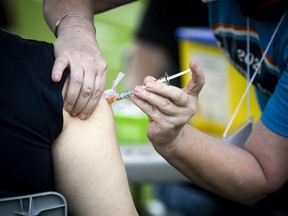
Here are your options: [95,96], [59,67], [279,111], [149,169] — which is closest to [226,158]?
[279,111]

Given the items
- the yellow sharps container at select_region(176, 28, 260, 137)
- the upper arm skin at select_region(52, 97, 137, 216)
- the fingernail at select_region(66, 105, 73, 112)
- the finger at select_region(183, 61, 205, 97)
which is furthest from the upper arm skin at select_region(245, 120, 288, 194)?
the yellow sharps container at select_region(176, 28, 260, 137)

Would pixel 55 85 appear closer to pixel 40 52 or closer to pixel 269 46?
pixel 40 52

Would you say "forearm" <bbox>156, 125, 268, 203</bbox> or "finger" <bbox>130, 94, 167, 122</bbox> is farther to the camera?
"forearm" <bbox>156, 125, 268, 203</bbox>

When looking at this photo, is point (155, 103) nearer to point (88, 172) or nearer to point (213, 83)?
point (88, 172)

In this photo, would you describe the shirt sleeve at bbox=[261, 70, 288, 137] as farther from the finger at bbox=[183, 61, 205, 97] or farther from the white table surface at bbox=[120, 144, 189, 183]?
the white table surface at bbox=[120, 144, 189, 183]

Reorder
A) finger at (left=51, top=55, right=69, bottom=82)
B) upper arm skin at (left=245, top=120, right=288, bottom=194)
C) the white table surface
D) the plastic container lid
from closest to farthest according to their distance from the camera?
finger at (left=51, top=55, right=69, bottom=82) → upper arm skin at (left=245, top=120, right=288, bottom=194) → the white table surface → the plastic container lid

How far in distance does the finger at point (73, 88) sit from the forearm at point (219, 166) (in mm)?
345

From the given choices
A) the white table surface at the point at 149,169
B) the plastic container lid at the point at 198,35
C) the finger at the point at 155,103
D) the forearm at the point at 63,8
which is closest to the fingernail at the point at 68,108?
the finger at the point at 155,103

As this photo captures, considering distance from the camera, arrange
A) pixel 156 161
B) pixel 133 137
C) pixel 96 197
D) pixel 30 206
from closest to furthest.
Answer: pixel 30 206, pixel 96 197, pixel 156 161, pixel 133 137

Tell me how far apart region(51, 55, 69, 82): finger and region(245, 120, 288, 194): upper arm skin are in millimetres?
643

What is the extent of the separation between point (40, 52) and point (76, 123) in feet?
0.54

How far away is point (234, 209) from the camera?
10.3 ft

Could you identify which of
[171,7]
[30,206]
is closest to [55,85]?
[30,206]

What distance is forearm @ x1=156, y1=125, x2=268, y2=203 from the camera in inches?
67.6
